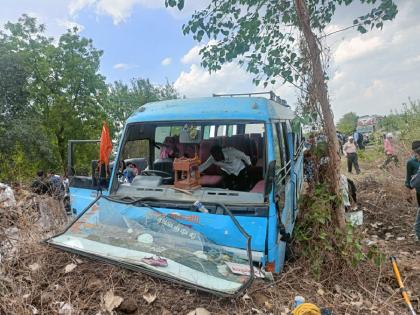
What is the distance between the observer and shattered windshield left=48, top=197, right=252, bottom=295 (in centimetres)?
286

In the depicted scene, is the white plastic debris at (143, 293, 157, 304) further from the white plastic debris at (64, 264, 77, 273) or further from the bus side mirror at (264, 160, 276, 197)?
the bus side mirror at (264, 160, 276, 197)

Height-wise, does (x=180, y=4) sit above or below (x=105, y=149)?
above

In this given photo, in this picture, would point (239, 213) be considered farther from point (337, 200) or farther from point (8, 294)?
point (8, 294)

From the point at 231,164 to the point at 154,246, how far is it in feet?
5.26

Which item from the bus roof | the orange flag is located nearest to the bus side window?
the bus roof

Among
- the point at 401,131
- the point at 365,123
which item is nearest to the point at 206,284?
the point at 401,131

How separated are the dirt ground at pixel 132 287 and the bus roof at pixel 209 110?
69.8 inches

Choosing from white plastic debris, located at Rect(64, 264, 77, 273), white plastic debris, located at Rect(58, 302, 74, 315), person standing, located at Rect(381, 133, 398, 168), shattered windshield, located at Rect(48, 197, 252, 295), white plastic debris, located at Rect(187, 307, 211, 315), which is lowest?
white plastic debris, located at Rect(187, 307, 211, 315)

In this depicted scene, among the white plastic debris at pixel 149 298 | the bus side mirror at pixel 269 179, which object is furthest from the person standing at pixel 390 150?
the white plastic debris at pixel 149 298

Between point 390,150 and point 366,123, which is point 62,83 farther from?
point 366,123

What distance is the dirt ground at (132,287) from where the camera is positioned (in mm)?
2695

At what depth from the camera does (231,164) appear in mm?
4387

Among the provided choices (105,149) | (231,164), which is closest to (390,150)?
(231,164)

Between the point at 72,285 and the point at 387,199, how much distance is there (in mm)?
7583
